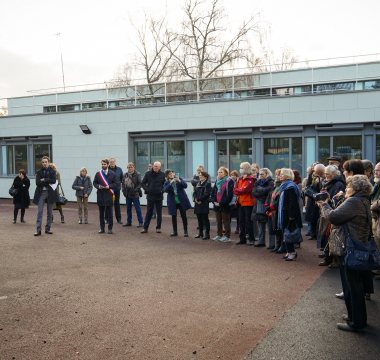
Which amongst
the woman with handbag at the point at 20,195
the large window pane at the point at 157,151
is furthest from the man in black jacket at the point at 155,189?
the large window pane at the point at 157,151

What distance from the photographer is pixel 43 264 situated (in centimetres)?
719

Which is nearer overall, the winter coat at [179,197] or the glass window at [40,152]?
the winter coat at [179,197]

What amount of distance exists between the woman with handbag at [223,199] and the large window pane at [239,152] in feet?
20.2

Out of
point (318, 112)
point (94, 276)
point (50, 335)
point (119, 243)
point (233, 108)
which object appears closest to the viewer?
point (50, 335)

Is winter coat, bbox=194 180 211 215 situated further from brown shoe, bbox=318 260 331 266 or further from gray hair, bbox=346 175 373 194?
gray hair, bbox=346 175 373 194

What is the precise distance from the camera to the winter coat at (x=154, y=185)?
10.9m

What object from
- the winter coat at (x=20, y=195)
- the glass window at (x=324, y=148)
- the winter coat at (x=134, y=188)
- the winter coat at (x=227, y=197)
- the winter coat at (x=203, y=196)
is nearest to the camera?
the winter coat at (x=227, y=197)

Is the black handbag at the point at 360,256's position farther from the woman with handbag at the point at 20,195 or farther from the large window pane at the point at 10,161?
the large window pane at the point at 10,161

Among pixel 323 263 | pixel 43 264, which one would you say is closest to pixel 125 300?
pixel 43 264

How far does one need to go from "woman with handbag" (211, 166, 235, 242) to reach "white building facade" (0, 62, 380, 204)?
600 centimetres

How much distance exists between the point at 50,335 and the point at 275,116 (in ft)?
39.8

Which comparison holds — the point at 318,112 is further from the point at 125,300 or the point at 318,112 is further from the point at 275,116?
the point at 125,300

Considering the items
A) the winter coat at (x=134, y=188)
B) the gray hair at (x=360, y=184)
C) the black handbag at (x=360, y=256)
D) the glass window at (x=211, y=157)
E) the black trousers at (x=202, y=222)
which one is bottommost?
the black trousers at (x=202, y=222)

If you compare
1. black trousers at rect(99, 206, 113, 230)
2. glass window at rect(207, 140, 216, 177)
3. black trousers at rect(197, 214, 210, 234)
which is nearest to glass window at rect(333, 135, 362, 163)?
glass window at rect(207, 140, 216, 177)
